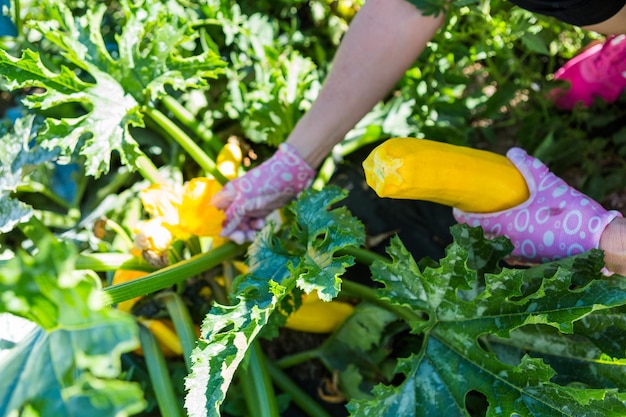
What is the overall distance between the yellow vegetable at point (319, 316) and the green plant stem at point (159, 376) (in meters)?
0.31

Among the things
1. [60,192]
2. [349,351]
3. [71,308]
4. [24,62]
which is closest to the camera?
[71,308]

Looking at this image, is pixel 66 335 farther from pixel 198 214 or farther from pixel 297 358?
pixel 297 358

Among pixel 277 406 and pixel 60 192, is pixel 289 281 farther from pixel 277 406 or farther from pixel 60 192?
pixel 60 192

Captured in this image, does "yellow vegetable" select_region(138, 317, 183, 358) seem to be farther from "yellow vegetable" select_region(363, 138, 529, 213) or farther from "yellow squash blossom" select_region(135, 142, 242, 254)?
"yellow vegetable" select_region(363, 138, 529, 213)

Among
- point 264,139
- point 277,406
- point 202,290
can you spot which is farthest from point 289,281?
point 264,139

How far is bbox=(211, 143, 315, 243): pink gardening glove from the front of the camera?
157 cm

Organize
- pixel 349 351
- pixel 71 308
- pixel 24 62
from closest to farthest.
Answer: pixel 71 308 → pixel 24 62 → pixel 349 351

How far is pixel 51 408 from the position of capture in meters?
0.86

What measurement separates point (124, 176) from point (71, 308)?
1.20 m

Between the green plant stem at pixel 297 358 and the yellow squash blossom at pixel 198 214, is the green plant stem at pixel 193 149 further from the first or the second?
the green plant stem at pixel 297 358

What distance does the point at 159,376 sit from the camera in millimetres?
1491

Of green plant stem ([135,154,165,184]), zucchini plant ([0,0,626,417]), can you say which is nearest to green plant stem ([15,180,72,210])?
zucchini plant ([0,0,626,417])

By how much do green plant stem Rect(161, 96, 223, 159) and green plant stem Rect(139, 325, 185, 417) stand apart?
0.54 meters

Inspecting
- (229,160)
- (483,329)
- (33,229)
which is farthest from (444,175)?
(33,229)
